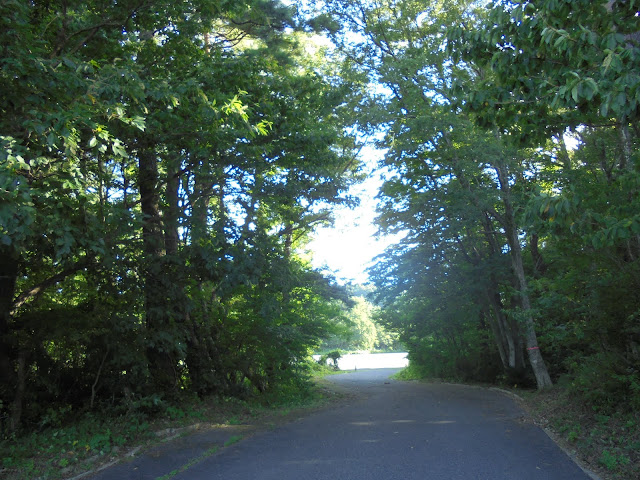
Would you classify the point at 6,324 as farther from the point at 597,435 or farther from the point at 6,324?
the point at 597,435

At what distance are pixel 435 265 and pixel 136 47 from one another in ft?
46.7

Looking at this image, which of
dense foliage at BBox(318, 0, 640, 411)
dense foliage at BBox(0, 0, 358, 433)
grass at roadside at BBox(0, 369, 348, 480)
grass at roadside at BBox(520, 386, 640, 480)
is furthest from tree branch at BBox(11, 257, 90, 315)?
grass at roadside at BBox(520, 386, 640, 480)

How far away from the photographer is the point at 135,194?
1310 centimetres

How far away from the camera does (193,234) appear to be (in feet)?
34.4

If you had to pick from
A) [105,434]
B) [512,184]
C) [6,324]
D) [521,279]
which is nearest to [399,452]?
[105,434]

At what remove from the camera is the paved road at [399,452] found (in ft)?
20.7

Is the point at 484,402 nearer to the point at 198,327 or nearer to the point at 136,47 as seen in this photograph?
the point at 198,327

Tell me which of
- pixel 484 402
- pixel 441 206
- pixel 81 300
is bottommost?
pixel 484 402

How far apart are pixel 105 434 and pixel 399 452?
482 centimetres

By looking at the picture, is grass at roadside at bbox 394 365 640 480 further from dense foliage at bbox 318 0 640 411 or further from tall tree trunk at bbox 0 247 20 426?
tall tree trunk at bbox 0 247 20 426

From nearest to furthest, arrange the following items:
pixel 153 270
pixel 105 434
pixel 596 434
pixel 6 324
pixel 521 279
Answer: pixel 596 434, pixel 105 434, pixel 6 324, pixel 153 270, pixel 521 279

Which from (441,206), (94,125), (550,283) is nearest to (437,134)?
(441,206)

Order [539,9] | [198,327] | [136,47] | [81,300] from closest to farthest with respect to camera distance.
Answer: [539,9], [136,47], [81,300], [198,327]

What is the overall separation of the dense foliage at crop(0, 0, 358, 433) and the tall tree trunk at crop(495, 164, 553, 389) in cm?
662
